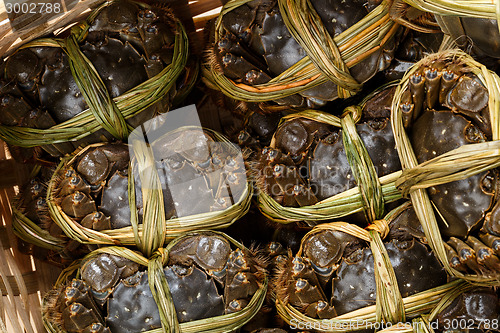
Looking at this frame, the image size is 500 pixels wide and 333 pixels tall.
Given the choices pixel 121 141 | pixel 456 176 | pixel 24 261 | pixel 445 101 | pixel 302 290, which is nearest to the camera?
pixel 456 176

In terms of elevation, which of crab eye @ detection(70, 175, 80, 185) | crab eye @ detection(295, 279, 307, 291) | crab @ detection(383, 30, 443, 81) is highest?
crab @ detection(383, 30, 443, 81)

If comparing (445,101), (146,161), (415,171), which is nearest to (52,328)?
(146,161)

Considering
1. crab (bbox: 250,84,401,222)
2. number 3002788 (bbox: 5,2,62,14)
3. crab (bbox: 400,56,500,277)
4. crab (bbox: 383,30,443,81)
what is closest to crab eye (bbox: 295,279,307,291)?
crab (bbox: 250,84,401,222)

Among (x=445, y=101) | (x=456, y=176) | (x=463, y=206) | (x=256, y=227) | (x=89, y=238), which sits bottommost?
(x=256, y=227)

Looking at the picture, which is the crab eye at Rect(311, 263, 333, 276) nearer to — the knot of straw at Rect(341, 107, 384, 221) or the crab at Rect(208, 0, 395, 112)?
the knot of straw at Rect(341, 107, 384, 221)

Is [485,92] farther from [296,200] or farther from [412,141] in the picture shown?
[296,200]

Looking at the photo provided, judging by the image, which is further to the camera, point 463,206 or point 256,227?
point 256,227

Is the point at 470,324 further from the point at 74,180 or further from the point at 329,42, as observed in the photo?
the point at 74,180
